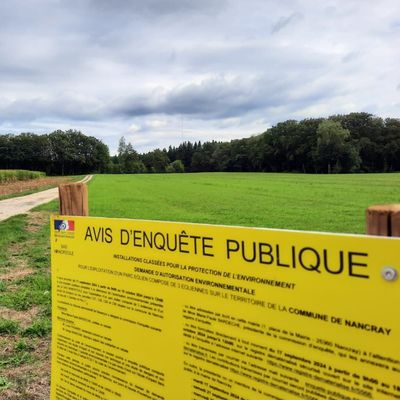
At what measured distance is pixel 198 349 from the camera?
231 cm

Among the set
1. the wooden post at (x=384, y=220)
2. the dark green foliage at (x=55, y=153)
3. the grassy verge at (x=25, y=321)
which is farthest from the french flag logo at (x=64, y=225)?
the dark green foliage at (x=55, y=153)

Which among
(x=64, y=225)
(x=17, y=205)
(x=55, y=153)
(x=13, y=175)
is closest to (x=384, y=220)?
(x=64, y=225)

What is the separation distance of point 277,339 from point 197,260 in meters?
0.57

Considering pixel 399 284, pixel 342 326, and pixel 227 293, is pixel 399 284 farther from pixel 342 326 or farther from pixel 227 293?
pixel 227 293

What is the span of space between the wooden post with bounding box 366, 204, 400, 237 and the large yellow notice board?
0.16 metres

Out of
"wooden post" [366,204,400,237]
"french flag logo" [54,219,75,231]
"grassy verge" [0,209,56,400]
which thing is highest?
"wooden post" [366,204,400,237]

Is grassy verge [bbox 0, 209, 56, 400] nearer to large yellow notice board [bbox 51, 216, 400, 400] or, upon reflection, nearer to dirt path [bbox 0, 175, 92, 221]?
large yellow notice board [bbox 51, 216, 400, 400]

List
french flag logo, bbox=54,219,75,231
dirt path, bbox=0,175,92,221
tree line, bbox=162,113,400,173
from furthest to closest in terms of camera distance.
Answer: tree line, bbox=162,113,400,173
dirt path, bbox=0,175,92,221
french flag logo, bbox=54,219,75,231

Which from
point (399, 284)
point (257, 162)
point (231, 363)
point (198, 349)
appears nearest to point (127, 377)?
point (198, 349)

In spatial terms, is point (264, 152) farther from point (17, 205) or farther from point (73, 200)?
point (73, 200)

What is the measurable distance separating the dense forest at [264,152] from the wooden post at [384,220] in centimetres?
10100

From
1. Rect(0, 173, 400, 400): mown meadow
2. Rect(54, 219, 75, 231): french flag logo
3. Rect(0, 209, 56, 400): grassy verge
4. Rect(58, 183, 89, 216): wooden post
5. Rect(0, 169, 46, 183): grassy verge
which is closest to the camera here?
Rect(54, 219, 75, 231): french flag logo

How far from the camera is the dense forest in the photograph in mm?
102562

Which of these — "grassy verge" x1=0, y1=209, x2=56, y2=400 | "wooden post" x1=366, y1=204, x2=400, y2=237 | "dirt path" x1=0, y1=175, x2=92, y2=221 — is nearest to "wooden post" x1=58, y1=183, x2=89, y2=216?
"grassy verge" x1=0, y1=209, x2=56, y2=400
